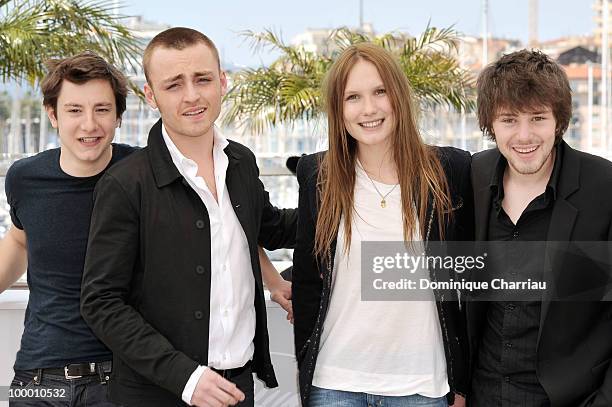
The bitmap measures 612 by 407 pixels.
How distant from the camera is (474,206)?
225 centimetres

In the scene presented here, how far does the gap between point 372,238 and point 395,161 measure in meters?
0.24

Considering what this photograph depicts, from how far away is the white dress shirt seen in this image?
2.04 m

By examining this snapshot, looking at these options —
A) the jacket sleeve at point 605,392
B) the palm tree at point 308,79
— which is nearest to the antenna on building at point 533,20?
the palm tree at point 308,79

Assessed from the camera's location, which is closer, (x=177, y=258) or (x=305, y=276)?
(x=177, y=258)

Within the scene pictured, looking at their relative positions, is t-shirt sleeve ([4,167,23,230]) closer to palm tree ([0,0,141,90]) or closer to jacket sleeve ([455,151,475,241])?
jacket sleeve ([455,151,475,241])

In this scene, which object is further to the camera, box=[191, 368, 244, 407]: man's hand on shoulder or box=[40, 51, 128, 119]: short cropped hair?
box=[40, 51, 128, 119]: short cropped hair

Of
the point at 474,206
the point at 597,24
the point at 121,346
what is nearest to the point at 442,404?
the point at 474,206

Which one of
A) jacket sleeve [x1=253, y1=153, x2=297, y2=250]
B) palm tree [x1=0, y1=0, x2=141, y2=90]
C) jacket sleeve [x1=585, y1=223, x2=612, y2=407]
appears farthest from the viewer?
palm tree [x1=0, y1=0, x2=141, y2=90]

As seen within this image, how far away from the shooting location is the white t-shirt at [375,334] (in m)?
2.13

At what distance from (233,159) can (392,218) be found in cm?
46

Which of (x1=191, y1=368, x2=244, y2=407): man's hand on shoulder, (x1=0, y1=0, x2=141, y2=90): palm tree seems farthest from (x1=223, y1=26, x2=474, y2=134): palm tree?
(x1=191, y1=368, x2=244, y2=407): man's hand on shoulder

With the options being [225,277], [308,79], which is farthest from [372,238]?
[308,79]

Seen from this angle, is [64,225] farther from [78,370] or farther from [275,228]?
[275,228]

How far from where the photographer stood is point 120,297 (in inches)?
77.5
